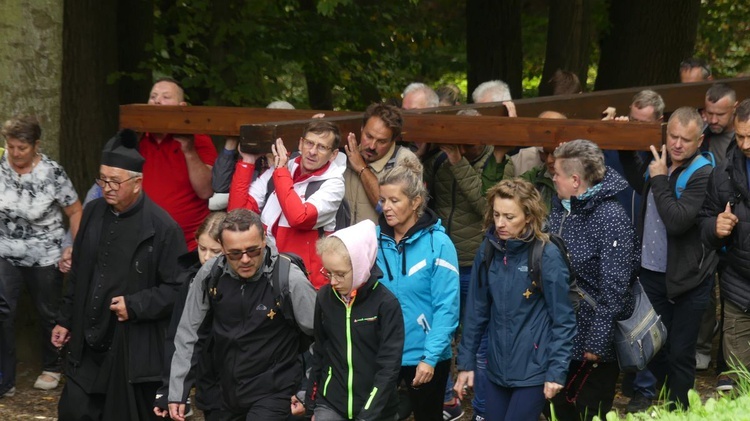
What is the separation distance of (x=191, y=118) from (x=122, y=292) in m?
1.51

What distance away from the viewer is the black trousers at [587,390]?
692 cm

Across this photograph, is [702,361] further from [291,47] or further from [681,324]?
[291,47]

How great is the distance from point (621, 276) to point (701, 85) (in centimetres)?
323

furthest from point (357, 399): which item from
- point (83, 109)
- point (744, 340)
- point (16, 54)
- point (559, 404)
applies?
point (83, 109)

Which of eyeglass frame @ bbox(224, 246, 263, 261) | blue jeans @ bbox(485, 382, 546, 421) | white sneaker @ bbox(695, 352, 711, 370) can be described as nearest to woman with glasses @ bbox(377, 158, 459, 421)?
blue jeans @ bbox(485, 382, 546, 421)

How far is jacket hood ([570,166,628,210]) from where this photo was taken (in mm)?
6711

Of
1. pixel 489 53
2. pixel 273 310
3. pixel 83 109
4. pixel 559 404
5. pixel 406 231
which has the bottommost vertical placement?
pixel 559 404

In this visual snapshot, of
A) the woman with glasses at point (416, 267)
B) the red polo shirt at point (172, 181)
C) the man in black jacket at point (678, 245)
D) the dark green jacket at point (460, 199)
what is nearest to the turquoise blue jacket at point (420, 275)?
the woman with glasses at point (416, 267)

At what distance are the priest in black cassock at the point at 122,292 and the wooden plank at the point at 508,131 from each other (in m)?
0.81

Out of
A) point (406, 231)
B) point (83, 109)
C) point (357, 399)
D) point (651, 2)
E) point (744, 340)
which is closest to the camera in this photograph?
point (357, 399)

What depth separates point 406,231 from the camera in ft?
21.7

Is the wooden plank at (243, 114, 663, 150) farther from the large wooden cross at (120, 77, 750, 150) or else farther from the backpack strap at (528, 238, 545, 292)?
the backpack strap at (528, 238, 545, 292)

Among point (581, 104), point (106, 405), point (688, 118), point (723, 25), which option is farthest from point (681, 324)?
point (723, 25)

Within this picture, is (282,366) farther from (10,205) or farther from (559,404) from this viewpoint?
(10,205)
